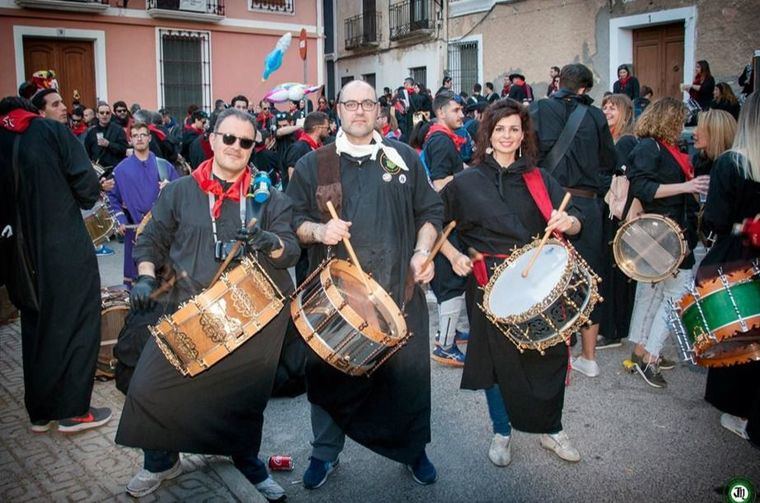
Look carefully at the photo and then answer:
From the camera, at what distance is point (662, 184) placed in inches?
211

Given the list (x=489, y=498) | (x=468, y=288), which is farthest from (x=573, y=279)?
(x=489, y=498)

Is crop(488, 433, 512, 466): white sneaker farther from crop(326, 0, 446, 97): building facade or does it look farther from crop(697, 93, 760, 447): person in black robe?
crop(326, 0, 446, 97): building facade

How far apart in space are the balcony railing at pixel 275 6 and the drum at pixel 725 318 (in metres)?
23.5

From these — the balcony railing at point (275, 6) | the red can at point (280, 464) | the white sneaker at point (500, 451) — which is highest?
the balcony railing at point (275, 6)

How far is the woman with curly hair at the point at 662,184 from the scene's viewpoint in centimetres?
536

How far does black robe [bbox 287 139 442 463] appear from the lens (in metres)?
3.73

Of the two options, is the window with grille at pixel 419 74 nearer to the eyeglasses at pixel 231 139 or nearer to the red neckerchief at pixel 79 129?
the red neckerchief at pixel 79 129

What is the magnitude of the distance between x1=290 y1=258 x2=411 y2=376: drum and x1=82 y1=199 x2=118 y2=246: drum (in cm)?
361

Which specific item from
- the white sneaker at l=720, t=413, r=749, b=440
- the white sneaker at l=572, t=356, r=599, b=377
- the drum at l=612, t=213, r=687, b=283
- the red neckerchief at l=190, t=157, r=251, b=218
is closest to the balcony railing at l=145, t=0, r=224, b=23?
the white sneaker at l=572, t=356, r=599, b=377

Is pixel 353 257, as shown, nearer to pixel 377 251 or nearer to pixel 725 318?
pixel 377 251

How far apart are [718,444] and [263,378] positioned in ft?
9.36

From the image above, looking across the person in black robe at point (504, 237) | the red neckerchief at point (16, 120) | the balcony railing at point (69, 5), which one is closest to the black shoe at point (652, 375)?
the person in black robe at point (504, 237)

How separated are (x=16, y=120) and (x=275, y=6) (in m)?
22.5

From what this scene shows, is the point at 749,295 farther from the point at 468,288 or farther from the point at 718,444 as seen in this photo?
the point at 468,288
